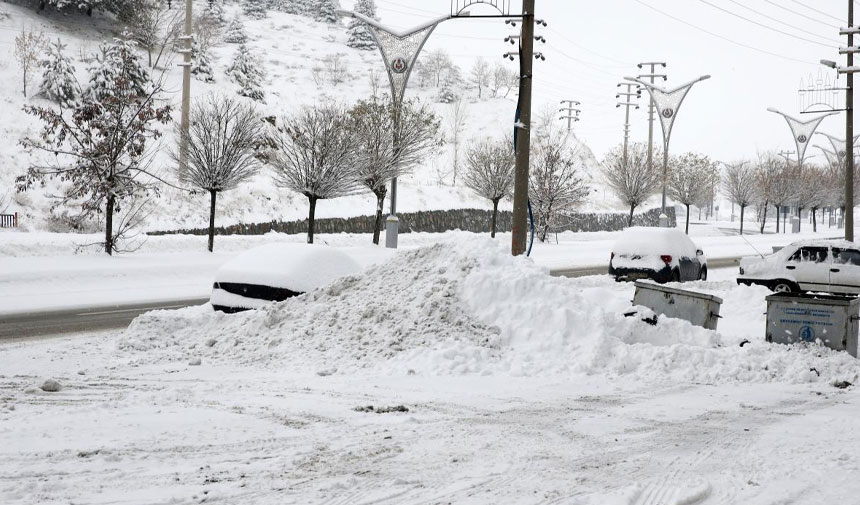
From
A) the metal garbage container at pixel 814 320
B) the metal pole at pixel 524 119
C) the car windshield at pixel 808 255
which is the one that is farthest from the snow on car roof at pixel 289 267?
the car windshield at pixel 808 255

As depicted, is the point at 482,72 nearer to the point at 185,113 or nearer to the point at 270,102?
the point at 270,102

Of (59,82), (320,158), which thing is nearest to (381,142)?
(320,158)

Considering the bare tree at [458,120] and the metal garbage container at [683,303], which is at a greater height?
the bare tree at [458,120]

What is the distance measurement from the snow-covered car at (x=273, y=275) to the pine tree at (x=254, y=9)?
104 meters

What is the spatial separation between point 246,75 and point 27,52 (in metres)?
18.8

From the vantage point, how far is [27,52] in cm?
5241

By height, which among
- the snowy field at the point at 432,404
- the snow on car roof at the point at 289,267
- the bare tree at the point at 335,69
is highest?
the bare tree at the point at 335,69

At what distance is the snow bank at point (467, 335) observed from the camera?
9344 mm

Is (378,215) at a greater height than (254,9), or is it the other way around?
(254,9)

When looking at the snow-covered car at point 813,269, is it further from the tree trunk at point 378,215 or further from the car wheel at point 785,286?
the tree trunk at point 378,215

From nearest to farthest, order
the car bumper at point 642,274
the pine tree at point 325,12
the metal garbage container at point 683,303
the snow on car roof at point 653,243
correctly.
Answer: the metal garbage container at point 683,303
the car bumper at point 642,274
the snow on car roof at point 653,243
the pine tree at point 325,12

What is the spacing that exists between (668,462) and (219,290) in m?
8.90

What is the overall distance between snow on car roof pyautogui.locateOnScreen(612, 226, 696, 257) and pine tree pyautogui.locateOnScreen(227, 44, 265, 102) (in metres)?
48.0

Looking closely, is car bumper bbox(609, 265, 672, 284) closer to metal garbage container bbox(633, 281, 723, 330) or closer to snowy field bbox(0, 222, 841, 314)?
snowy field bbox(0, 222, 841, 314)
